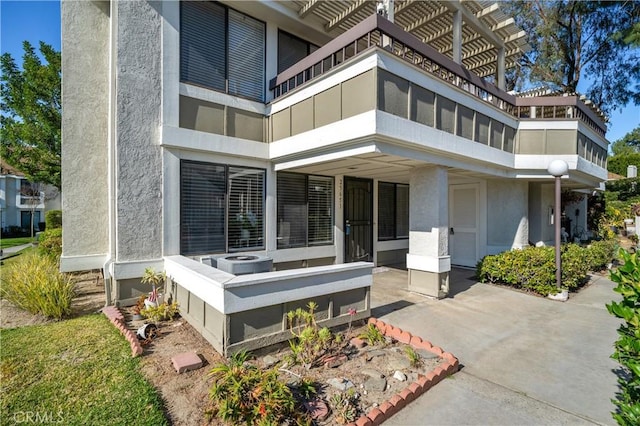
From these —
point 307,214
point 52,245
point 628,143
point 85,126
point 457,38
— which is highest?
point 628,143

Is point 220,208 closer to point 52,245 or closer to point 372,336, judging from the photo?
point 372,336

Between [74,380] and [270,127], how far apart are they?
6008 millimetres

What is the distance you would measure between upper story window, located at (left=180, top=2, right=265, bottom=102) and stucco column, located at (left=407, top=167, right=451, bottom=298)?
4.58m

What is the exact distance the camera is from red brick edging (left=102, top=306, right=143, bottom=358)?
13.2ft

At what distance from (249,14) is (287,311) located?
708 cm

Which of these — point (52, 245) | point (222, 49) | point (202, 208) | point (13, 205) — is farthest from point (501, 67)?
point (13, 205)

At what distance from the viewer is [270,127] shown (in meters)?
7.59

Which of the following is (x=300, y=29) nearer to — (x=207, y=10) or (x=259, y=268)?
(x=207, y=10)

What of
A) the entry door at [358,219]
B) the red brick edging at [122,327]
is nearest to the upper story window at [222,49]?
the entry door at [358,219]

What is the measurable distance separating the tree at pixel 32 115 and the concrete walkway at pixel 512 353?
13.9 metres

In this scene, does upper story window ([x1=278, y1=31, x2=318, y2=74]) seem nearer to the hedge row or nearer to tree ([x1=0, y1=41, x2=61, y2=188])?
the hedge row

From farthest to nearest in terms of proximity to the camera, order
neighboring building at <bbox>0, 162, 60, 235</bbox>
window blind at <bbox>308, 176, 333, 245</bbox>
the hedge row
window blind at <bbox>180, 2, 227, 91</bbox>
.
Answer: neighboring building at <bbox>0, 162, 60, 235</bbox>, window blind at <bbox>308, 176, 333, 245</bbox>, the hedge row, window blind at <bbox>180, 2, 227, 91</bbox>

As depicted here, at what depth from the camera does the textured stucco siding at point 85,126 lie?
21.4ft

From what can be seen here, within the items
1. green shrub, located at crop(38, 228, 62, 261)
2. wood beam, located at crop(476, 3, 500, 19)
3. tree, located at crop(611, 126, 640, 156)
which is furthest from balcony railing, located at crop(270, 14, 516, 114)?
tree, located at crop(611, 126, 640, 156)
